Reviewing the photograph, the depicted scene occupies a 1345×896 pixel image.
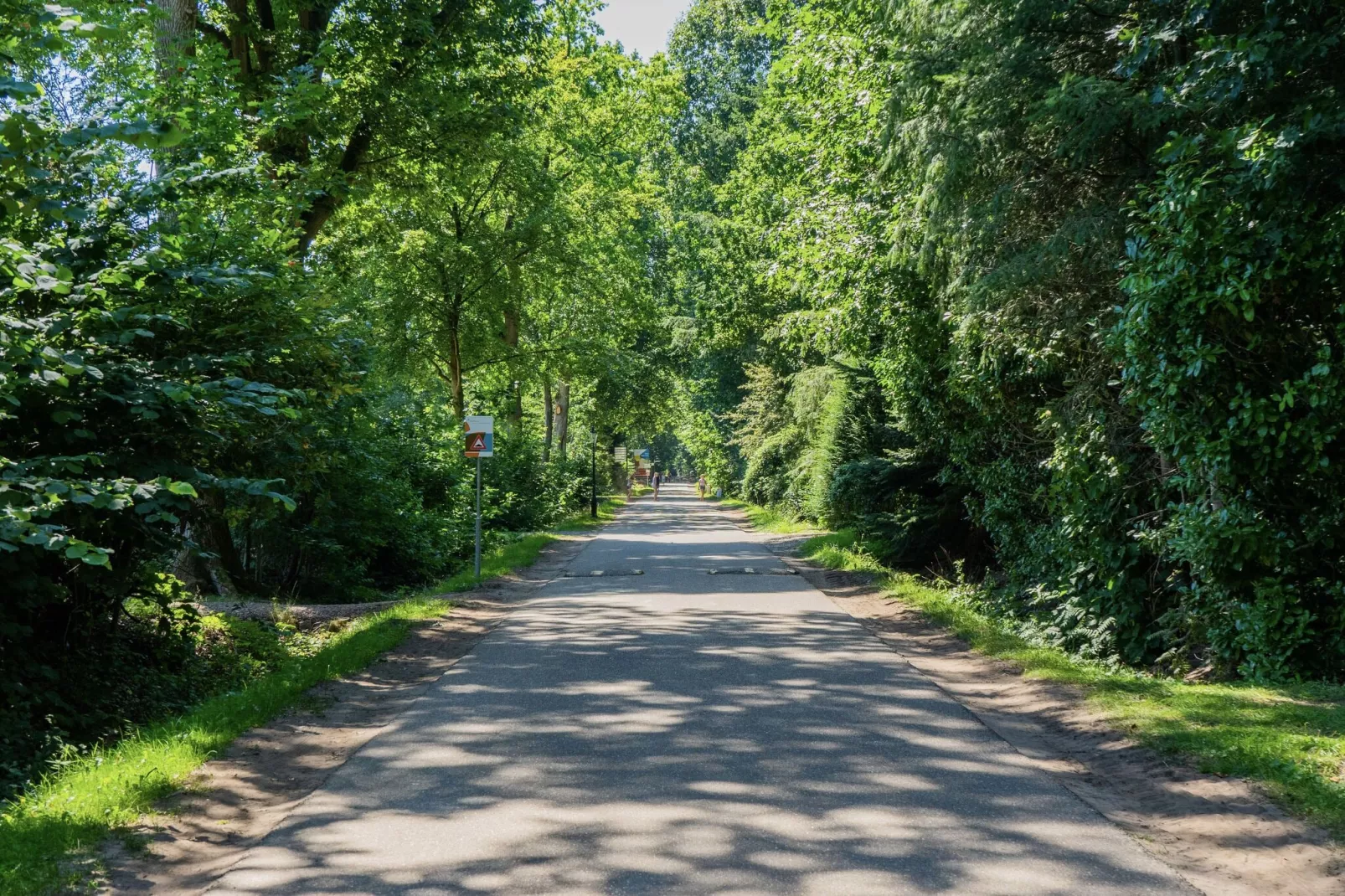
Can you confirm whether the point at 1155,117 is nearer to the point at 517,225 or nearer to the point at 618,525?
the point at 517,225

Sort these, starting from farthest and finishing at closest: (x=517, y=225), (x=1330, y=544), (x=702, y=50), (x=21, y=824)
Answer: (x=702, y=50)
(x=517, y=225)
(x=1330, y=544)
(x=21, y=824)

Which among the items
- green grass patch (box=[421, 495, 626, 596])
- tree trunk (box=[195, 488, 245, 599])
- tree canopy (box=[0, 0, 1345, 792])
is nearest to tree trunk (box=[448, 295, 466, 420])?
green grass patch (box=[421, 495, 626, 596])

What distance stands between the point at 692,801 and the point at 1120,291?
7375mm

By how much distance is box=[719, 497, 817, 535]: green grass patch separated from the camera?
36750mm

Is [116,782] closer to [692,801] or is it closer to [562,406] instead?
[692,801]

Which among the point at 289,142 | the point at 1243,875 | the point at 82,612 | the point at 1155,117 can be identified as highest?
the point at 289,142

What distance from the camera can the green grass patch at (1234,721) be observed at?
6.18 meters

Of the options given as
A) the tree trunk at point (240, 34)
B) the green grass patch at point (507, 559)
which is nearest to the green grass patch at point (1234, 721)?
the green grass patch at point (507, 559)

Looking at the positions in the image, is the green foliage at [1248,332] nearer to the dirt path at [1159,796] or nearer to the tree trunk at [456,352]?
the dirt path at [1159,796]

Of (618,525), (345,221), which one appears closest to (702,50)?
(618,525)

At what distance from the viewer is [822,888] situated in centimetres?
477

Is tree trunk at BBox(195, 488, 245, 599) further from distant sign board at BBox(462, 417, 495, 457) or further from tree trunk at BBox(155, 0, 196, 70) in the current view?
tree trunk at BBox(155, 0, 196, 70)

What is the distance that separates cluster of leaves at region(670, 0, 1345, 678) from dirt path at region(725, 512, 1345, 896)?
6.05 feet

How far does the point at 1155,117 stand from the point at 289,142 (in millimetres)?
13393
